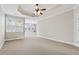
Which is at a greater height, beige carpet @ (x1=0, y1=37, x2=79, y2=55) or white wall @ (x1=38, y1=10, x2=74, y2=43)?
white wall @ (x1=38, y1=10, x2=74, y2=43)

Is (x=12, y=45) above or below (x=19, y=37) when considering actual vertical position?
below

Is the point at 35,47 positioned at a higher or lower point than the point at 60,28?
lower

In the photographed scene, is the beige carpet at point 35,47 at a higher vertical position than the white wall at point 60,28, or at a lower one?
lower

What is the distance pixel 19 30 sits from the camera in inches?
97.6

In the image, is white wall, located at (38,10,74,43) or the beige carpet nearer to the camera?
the beige carpet

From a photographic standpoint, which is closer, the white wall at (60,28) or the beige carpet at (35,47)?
the beige carpet at (35,47)

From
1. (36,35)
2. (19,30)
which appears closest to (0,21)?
(19,30)

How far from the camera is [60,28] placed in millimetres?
2689

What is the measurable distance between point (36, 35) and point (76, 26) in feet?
3.68

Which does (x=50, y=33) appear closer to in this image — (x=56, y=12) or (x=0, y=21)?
(x=56, y=12)

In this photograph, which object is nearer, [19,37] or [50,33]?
[19,37]

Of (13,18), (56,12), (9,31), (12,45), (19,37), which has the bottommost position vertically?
(12,45)

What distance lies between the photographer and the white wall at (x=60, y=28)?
250 cm

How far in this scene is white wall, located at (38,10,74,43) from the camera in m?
2.50
